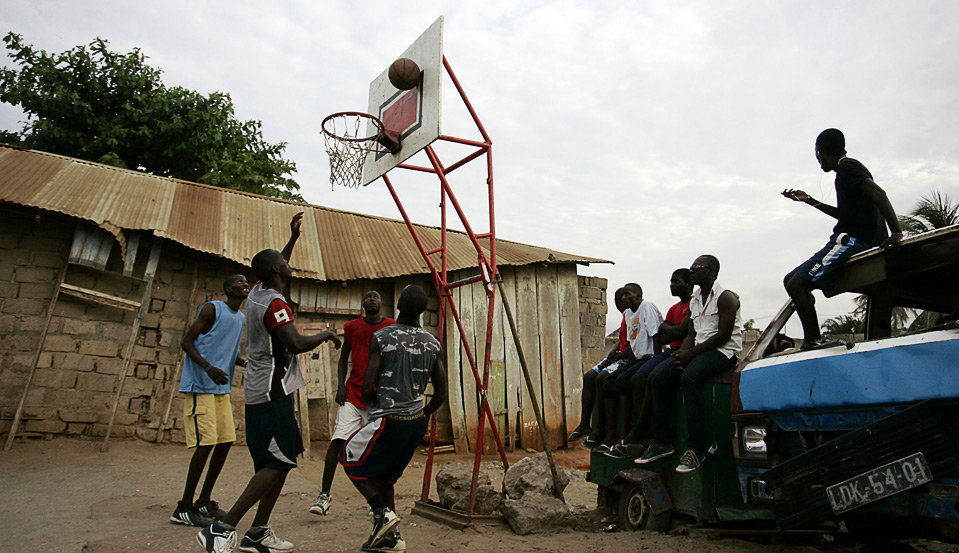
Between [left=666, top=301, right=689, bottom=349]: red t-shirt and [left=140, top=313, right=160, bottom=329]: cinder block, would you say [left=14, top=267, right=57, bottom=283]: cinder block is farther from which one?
[left=666, top=301, right=689, bottom=349]: red t-shirt

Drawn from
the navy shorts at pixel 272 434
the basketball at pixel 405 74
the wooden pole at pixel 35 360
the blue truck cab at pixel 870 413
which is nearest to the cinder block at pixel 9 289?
the wooden pole at pixel 35 360

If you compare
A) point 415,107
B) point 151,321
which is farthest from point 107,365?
point 415,107

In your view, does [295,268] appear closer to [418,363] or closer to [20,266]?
[20,266]

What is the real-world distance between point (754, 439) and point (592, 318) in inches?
316

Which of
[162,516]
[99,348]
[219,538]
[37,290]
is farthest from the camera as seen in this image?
[99,348]

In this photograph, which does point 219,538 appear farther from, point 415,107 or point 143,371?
point 143,371

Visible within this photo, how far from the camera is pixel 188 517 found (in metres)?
4.55

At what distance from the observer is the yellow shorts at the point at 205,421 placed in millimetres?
4566

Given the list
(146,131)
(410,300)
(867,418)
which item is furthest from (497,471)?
(146,131)

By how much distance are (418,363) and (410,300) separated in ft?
1.35

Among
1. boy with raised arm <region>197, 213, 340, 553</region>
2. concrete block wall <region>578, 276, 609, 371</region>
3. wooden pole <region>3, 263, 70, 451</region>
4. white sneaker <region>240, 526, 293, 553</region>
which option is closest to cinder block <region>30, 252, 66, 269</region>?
wooden pole <region>3, 263, 70, 451</region>

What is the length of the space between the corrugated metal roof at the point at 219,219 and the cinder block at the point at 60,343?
1.45 m

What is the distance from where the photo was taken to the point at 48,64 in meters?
14.4

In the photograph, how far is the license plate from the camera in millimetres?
2787
